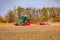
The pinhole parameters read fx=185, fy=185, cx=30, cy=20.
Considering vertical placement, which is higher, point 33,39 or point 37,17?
point 33,39

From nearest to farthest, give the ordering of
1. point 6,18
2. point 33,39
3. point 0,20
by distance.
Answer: point 33,39 → point 0,20 → point 6,18

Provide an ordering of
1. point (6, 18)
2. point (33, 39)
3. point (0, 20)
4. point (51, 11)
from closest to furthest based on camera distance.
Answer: point (33, 39) → point (0, 20) → point (6, 18) → point (51, 11)

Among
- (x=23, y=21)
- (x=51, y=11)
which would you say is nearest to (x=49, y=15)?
(x=51, y=11)

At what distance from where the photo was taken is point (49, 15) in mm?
50781

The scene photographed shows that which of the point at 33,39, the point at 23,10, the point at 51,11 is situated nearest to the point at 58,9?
the point at 51,11

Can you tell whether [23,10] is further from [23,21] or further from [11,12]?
[23,21]

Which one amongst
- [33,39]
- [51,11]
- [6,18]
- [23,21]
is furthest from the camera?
[51,11]

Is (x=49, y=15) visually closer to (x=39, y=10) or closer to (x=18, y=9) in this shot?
(x=39, y=10)

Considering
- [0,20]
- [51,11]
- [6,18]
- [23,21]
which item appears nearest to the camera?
[23,21]

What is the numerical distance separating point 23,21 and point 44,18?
2254 centimetres

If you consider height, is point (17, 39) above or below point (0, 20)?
above

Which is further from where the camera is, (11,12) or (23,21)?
(11,12)

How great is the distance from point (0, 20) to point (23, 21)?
19.0m

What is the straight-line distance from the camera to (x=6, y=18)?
157 feet
